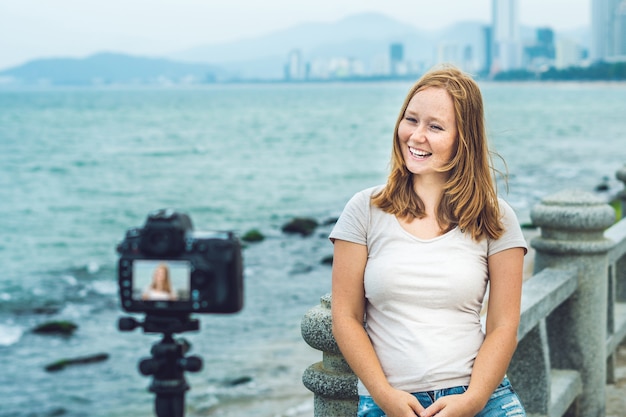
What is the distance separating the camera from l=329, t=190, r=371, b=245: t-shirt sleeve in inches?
99.4

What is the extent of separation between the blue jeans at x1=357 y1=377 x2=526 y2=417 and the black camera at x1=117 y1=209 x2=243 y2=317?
0.72 metres

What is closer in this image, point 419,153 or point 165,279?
point 165,279

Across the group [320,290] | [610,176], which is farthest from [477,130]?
[610,176]

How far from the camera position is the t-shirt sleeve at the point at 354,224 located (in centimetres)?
253

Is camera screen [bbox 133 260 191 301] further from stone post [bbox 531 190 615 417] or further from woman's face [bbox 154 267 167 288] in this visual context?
stone post [bbox 531 190 615 417]

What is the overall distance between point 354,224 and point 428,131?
33 centimetres

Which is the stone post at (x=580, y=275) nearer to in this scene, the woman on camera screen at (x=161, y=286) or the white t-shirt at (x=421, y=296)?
the white t-shirt at (x=421, y=296)

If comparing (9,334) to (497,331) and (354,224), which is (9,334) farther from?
(497,331)

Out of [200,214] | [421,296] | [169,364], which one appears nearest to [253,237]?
[200,214]

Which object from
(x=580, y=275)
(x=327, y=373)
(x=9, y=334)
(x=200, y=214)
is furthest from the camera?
(x=200, y=214)

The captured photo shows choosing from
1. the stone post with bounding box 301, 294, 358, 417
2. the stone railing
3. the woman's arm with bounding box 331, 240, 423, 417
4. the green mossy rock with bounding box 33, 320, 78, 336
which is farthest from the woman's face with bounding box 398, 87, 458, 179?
the green mossy rock with bounding box 33, 320, 78, 336

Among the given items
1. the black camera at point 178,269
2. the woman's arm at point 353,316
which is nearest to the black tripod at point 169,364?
the black camera at point 178,269

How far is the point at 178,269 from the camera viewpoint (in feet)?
6.29

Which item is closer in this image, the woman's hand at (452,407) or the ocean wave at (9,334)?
the woman's hand at (452,407)
